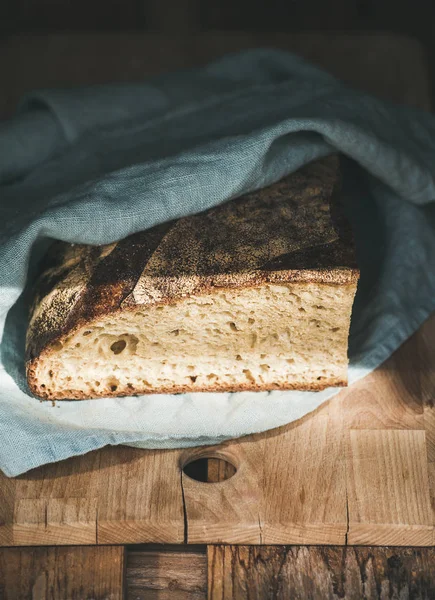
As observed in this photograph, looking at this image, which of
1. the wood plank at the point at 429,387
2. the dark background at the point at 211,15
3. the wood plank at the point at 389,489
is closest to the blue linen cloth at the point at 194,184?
the wood plank at the point at 429,387

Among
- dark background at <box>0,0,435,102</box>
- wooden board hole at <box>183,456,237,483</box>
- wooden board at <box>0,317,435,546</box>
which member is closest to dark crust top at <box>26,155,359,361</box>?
wooden board at <box>0,317,435,546</box>

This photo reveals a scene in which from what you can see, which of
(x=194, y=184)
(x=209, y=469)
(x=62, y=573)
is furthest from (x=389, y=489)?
(x=194, y=184)

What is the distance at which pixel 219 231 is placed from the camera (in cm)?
261

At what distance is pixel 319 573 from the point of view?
2.45m

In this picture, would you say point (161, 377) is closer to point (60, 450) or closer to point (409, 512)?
point (60, 450)

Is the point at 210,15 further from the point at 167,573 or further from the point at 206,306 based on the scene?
the point at 167,573

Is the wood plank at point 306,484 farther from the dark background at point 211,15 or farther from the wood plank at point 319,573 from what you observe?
the dark background at point 211,15

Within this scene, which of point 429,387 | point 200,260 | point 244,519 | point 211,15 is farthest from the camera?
point 211,15

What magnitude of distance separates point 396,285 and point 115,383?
1.02 m

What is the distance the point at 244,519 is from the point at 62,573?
55 cm

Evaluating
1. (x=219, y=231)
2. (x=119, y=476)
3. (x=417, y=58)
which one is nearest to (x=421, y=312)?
(x=219, y=231)

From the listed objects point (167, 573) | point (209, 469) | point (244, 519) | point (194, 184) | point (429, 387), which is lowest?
point (167, 573)

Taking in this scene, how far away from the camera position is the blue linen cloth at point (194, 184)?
101 inches

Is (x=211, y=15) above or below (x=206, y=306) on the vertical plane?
above
